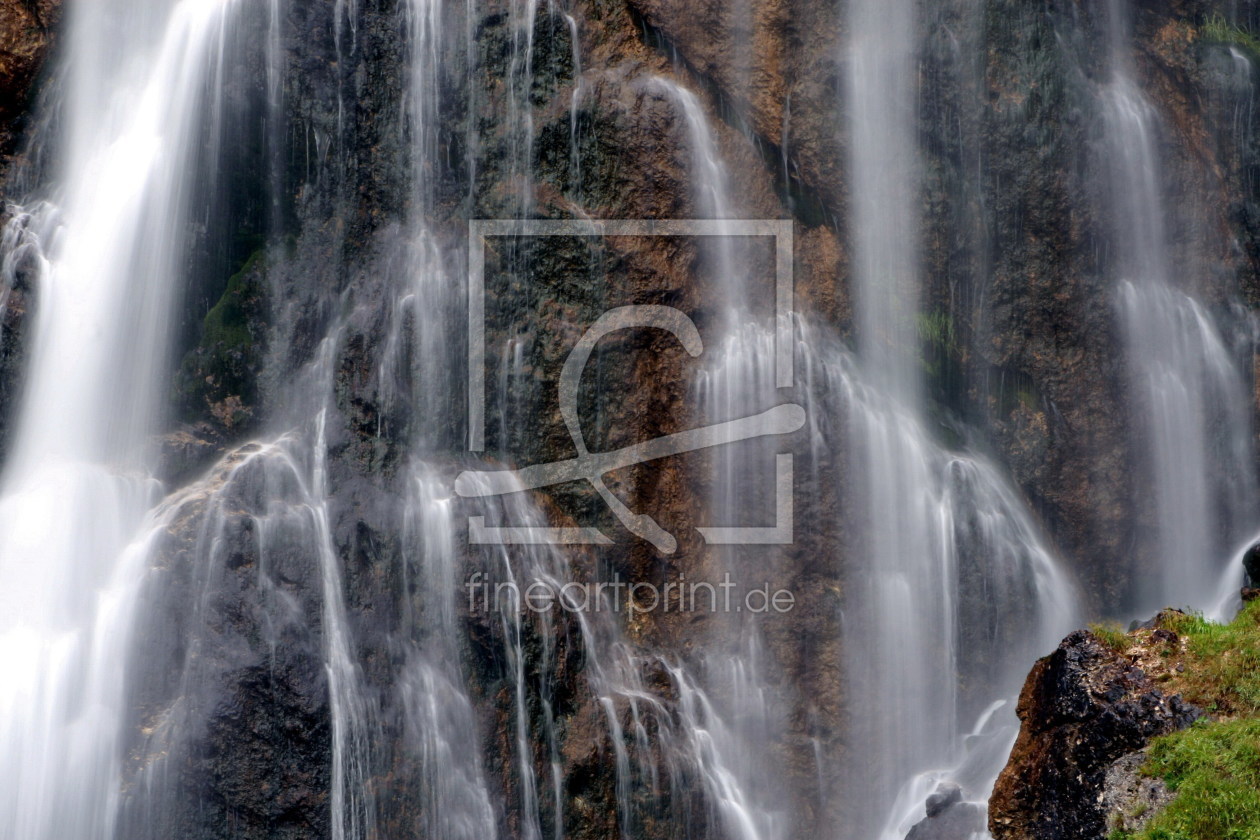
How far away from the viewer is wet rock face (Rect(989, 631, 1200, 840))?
9172 mm

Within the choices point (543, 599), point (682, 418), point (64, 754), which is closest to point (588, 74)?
point (682, 418)

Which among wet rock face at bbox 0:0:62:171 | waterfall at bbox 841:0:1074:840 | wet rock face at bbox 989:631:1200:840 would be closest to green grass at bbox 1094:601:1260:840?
wet rock face at bbox 989:631:1200:840

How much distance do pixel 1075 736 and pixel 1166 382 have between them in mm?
8941

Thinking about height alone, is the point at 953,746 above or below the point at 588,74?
below

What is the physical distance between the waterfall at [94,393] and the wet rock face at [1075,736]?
912 cm

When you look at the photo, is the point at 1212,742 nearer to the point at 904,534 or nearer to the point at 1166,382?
the point at 904,534

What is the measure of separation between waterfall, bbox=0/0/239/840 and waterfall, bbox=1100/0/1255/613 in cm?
1272

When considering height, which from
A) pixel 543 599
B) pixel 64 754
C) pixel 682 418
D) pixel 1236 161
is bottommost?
pixel 64 754

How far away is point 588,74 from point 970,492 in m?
7.83

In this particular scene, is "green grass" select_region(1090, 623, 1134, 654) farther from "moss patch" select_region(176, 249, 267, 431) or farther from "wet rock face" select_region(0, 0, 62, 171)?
"wet rock face" select_region(0, 0, 62, 171)

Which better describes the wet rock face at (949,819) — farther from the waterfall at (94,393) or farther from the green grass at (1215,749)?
the waterfall at (94,393)

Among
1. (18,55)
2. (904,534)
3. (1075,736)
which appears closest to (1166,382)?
(904,534)

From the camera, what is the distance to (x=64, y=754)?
11.6 metres

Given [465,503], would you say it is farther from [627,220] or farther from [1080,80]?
[1080,80]
